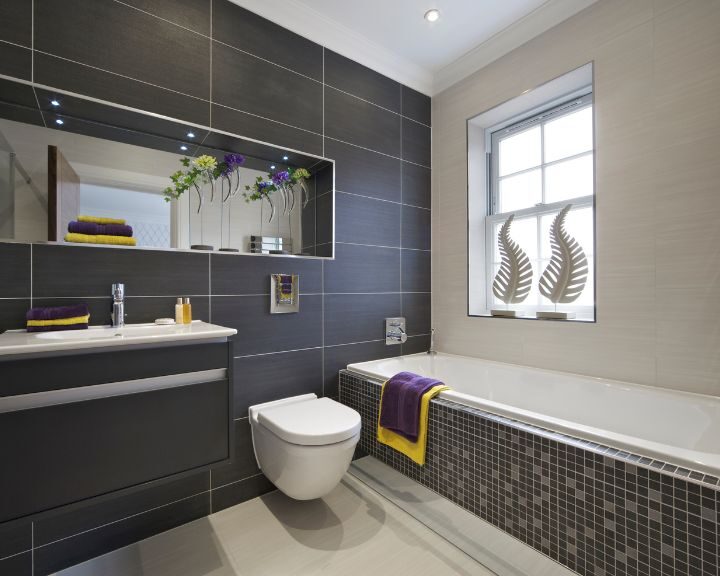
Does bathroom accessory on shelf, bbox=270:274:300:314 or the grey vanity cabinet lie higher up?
bathroom accessory on shelf, bbox=270:274:300:314

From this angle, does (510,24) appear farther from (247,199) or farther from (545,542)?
(545,542)

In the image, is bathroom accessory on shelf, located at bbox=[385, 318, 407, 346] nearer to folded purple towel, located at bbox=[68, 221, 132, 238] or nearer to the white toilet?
the white toilet

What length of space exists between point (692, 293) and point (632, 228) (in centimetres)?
40

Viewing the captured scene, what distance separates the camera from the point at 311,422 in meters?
1.63

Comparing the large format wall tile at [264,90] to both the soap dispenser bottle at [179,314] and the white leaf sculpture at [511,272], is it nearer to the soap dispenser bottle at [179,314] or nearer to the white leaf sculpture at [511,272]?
the soap dispenser bottle at [179,314]

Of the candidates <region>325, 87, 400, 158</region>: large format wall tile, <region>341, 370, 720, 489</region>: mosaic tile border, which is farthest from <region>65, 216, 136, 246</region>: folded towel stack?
<region>341, 370, 720, 489</region>: mosaic tile border

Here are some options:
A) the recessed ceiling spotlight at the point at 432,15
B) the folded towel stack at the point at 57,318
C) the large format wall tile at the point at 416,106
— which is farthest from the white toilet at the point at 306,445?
the recessed ceiling spotlight at the point at 432,15

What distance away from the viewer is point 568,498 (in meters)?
1.24

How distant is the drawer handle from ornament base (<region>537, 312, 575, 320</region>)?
71.3 inches

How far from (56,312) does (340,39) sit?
2.17m

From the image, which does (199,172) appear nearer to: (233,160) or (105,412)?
(233,160)

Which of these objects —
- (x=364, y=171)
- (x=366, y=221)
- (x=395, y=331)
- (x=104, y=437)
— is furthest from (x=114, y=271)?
(x=395, y=331)

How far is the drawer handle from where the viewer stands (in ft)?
3.45

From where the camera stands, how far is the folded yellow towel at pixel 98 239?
150 cm
